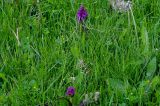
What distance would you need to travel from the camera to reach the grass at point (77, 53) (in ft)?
7.39

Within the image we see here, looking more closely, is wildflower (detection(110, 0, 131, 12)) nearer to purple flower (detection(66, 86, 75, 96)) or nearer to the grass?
the grass

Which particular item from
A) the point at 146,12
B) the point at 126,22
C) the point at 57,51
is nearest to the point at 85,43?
the point at 57,51

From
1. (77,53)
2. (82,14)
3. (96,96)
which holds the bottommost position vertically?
(96,96)

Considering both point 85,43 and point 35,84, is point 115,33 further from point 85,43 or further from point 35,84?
point 35,84

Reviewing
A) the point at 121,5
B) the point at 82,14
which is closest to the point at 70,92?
the point at 82,14

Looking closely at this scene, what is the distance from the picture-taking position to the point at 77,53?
245 cm

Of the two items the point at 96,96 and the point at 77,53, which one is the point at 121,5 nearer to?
the point at 77,53

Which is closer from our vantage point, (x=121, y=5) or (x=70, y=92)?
Answer: (x=70, y=92)

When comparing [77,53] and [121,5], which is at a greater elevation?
[121,5]

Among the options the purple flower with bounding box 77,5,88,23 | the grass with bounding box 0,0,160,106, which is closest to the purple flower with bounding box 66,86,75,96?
the grass with bounding box 0,0,160,106

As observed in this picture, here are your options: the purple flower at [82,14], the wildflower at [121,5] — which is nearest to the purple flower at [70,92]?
the purple flower at [82,14]

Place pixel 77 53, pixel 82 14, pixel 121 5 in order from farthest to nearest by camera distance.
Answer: pixel 121 5 < pixel 82 14 < pixel 77 53

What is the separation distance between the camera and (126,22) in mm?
2787

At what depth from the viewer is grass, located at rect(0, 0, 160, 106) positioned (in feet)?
7.39
